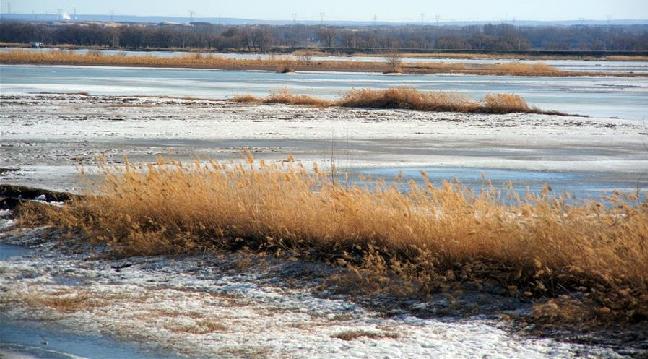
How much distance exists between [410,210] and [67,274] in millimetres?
3870

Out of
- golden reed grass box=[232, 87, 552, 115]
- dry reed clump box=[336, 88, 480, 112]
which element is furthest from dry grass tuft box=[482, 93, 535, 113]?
dry reed clump box=[336, 88, 480, 112]

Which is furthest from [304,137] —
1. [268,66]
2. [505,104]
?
[268,66]

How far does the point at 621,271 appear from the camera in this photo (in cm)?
875

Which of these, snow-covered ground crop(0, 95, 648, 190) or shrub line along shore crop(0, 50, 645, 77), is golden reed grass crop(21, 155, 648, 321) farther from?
shrub line along shore crop(0, 50, 645, 77)

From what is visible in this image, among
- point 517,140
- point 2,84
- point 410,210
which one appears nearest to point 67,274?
point 410,210

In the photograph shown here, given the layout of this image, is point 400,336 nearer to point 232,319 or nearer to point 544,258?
point 232,319

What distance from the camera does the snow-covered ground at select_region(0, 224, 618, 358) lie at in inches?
299

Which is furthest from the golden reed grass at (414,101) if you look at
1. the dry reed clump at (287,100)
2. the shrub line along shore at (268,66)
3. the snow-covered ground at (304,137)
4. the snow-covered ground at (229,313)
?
the shrub line along shore at (268,66)

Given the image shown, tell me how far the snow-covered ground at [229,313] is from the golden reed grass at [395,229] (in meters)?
0.56

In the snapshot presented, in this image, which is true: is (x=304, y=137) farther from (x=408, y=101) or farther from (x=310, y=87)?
(x=310, y=87)

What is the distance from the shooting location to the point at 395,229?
420 inches

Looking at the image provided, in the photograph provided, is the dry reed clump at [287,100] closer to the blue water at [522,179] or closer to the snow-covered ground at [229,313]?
the blue water at [522,179]

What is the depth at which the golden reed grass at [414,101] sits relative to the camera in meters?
38.0

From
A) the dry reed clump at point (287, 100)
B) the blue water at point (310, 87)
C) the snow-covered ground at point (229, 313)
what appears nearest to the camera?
the snow-covered ground at point (229, 313)
